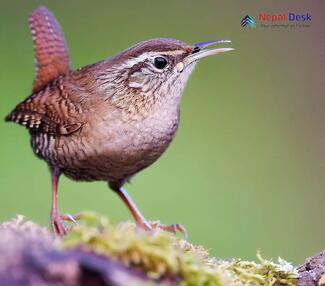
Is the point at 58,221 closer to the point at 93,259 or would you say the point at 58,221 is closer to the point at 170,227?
the point at 170,227

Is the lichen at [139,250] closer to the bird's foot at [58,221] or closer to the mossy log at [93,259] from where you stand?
the mossy log at [93,259]

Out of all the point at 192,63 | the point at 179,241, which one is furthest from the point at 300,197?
the point at 179,241

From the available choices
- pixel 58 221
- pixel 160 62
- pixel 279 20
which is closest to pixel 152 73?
pixel 160 62

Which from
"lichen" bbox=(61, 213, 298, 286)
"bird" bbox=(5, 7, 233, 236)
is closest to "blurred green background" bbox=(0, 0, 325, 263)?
"bird" bbox=(5, 7, 233, 236)

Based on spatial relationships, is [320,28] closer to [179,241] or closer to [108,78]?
[108,78]

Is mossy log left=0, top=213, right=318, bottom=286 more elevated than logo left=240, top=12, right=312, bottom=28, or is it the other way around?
logo left=240, top=12, right=312, bottom=28

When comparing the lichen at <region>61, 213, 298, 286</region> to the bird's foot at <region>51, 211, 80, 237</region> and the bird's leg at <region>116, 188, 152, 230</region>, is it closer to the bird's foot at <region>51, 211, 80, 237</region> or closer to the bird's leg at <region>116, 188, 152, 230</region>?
the bird's foot at <region>51, 211, 80, 237</region>
